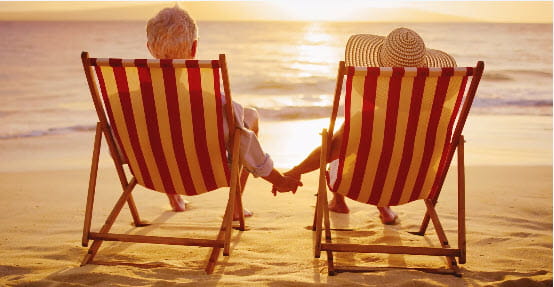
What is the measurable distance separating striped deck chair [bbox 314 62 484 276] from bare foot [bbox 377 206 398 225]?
2.16ft

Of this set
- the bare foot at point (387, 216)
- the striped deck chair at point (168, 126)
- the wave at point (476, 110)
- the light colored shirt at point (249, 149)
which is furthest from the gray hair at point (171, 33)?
the wave at point (476, 110)

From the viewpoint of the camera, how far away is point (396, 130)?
276cm

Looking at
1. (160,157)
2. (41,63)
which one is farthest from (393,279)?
(41,63)

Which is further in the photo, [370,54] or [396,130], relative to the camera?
[370,54]

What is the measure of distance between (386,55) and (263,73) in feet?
47.3

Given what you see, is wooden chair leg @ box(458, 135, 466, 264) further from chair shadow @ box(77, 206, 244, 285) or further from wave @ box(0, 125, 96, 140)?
wave @ box(0, 125, 96, 140)

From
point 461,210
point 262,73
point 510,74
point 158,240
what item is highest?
point 461,210

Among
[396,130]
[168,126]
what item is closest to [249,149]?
[168,126]

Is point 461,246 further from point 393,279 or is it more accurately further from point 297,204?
point 297,204

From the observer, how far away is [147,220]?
376cm

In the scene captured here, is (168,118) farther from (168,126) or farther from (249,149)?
(249,149)

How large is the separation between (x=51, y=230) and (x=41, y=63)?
16.6 meters

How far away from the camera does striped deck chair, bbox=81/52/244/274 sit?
2.67 m

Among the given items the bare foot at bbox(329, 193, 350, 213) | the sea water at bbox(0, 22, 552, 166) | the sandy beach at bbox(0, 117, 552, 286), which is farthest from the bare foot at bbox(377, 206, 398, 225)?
the sea water at bbox(0, 22, 552, 166)
